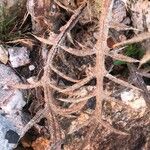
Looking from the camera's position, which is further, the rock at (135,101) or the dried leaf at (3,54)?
the dried leaf at (3,54)

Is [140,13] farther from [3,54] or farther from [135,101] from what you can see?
[3,54]

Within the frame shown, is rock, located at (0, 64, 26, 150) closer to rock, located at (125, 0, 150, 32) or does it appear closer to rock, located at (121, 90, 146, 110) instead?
rock, located at (121, 90, 146, 110)

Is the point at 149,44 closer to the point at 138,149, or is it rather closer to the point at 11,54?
the point at 138,149

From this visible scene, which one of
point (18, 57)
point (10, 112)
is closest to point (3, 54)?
point (18, 57)

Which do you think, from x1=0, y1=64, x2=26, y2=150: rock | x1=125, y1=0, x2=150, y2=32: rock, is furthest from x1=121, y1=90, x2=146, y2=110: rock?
x1=0, y1=64, x2=26, y2=150: rock

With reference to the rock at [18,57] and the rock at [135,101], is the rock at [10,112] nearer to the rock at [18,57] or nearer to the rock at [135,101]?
the rock at [18,57]

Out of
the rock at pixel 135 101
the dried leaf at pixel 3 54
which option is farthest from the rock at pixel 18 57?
the rock at pixel 135 101
